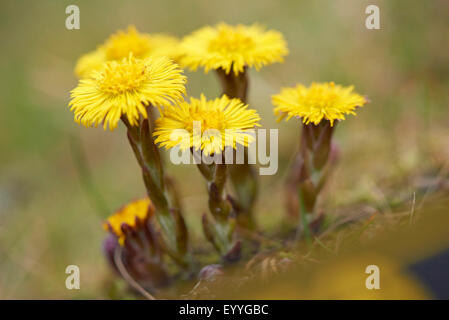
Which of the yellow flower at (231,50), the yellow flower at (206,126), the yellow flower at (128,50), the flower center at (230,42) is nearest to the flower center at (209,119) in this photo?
the yellow flower at (206,126)

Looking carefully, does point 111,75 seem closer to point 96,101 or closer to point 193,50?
point 96,101

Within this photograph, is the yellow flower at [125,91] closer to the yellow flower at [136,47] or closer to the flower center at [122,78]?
the flower center at [122,78]

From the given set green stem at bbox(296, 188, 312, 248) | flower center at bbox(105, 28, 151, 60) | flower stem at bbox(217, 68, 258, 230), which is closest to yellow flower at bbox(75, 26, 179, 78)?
flower center at bbox(105, 28, 151, 60)

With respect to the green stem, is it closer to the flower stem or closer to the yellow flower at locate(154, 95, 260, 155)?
the flower stem

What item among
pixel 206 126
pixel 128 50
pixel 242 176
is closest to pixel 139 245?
pixel 242 176

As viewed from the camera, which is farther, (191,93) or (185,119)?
(191,93)

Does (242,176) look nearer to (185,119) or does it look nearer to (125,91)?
(185,119)
